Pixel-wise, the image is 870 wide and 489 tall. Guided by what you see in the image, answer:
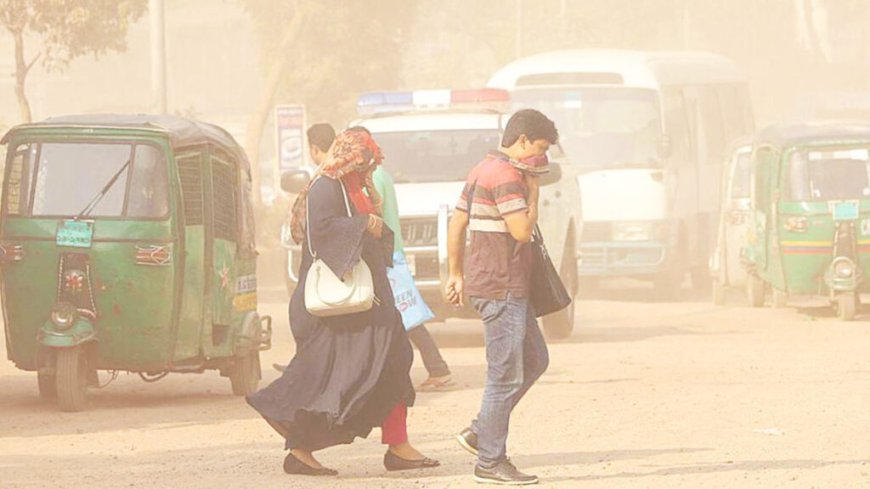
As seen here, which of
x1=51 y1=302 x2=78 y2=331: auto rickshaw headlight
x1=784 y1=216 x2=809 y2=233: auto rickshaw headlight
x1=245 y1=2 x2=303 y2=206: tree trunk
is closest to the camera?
x1=51 y1=302 x2=78 y2=331: auto rickshaw headlight

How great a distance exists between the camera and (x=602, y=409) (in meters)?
13.9

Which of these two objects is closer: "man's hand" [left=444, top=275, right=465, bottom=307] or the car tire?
"man's hand" [left=444, top=275, right=465, bottom=307]

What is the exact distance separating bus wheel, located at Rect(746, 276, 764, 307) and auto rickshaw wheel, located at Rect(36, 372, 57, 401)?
1277 centimetres

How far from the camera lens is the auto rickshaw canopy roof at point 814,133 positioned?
23.8m

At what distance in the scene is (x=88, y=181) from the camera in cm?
1439

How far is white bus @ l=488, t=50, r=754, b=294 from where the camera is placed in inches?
1122

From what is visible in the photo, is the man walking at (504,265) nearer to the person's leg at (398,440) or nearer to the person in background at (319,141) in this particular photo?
the person's leg at (398,440)

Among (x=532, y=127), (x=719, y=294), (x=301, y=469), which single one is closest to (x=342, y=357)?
(x=301, y=469)

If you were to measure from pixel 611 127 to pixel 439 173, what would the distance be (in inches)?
353

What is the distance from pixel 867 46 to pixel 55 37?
243 ft

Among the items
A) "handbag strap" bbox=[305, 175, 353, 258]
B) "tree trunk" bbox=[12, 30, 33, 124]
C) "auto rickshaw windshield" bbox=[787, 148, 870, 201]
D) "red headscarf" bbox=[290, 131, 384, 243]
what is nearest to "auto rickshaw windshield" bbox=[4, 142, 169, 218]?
"red headscarf" bbox=[290, 131, 384, 243]

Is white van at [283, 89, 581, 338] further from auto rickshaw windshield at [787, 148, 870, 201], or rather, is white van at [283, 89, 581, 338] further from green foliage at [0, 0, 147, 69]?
green foliage at [0, 0, 147, 69]

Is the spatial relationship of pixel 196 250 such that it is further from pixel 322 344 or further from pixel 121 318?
pixel 322 344

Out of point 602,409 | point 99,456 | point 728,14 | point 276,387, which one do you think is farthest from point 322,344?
point 728,14
